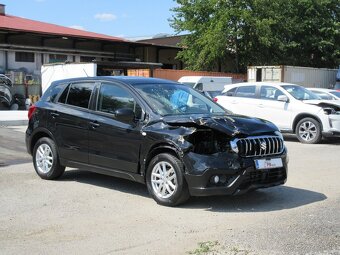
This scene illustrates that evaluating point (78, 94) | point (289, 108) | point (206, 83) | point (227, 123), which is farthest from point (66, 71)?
point (227, 123)

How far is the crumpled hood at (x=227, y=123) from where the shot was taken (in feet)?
21.8

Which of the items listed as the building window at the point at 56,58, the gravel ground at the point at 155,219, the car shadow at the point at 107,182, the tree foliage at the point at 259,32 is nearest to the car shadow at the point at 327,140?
the gravel ground at the point at 155,219

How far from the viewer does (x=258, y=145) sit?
682 cm

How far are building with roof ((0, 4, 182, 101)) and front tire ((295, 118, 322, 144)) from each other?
11.8 m

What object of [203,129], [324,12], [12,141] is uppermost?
[324,12]

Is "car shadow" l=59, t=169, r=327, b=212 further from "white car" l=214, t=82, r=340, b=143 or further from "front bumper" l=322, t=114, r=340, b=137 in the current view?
"white car" l=214, t=82, r=340, b=143

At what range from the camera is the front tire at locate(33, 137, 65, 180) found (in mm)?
8625

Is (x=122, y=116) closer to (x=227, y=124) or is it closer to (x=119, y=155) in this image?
(x=119, y=155)

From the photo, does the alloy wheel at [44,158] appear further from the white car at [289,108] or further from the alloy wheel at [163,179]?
the white car at [289,108]

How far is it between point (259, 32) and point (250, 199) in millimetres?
27195

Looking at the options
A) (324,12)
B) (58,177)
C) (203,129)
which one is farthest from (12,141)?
(324,12)

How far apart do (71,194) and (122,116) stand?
58.8 inches

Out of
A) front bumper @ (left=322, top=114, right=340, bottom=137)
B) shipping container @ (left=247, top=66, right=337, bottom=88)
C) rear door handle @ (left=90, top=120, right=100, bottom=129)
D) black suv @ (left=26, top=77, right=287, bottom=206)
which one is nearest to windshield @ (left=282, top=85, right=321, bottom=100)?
front bumper @ (left=322, top=114, right=340, bottom=137)

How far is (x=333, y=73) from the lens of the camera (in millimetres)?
33500
